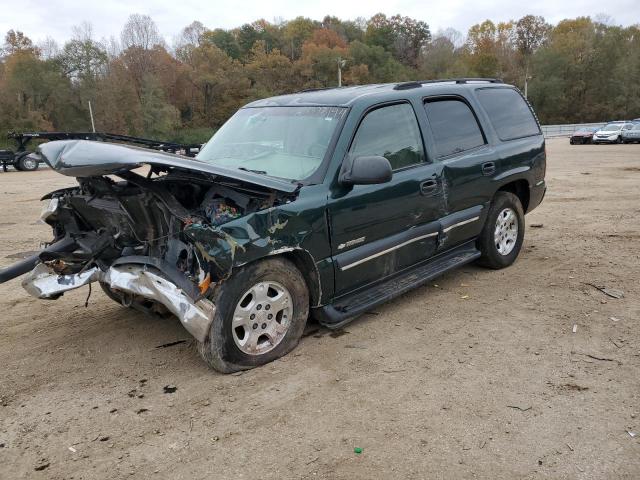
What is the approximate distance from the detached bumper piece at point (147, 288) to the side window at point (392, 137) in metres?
1.63

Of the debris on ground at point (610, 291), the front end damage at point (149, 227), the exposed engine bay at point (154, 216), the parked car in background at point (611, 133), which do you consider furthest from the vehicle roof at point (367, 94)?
the parked car in background at point (611, 133)

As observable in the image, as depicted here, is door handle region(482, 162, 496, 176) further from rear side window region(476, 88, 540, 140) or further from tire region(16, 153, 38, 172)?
tire region(16, 153, 38, 172)

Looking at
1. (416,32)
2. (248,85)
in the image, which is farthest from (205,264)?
(416,32)

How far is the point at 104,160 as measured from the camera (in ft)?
9.84

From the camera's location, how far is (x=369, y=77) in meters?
74.3

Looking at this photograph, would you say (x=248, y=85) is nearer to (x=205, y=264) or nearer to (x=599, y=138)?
(x=599, y=138)

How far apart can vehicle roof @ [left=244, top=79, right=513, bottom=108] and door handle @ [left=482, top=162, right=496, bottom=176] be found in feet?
2.52

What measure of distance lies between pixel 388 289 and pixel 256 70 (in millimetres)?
72848

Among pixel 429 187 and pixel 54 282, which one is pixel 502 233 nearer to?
pixel 429 187

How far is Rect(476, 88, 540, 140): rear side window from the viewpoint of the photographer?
5.37 metres

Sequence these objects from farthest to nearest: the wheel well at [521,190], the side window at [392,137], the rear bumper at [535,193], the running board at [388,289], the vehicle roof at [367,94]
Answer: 1. the rear bumper at [535,193]
2. the wheel well at [521,190]
3. the vehicle roof at [367,94]
4. the side window at [392,137]
5. the running board at [388,289]

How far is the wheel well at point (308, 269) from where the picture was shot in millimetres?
3634

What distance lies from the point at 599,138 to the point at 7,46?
73125 millimetres

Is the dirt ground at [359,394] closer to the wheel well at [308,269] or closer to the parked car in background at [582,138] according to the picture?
the wheel well at [308,269]
